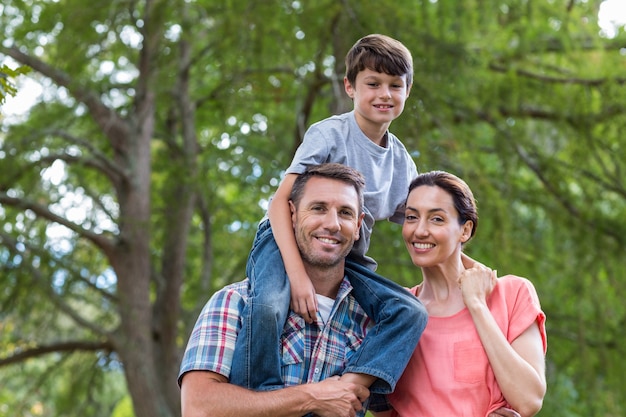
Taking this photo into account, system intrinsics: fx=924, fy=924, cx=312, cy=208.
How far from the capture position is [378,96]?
10.1 ft

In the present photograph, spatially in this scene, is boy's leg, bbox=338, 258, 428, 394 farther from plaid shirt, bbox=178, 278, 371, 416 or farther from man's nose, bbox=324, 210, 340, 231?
man's nose, bbox=324, 210, 340, 231

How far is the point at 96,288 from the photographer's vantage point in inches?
310

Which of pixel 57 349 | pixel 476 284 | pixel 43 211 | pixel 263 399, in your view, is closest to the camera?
pixel 263 399

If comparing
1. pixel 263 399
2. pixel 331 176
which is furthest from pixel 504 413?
pixel 331 176

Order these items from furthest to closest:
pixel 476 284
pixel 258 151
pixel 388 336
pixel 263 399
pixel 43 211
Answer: pixel 258 151
pixel 43 211
pixel 476 284
pixel 388 336
pixel 263 399

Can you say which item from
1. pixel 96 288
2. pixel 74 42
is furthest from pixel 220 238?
pixel 74 42

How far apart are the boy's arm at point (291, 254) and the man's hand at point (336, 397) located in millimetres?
218

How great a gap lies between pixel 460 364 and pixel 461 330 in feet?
0.38

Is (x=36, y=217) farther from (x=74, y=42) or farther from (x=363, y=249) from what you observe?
(x=363, y=249)

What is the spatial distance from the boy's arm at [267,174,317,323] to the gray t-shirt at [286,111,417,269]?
5.1 inches

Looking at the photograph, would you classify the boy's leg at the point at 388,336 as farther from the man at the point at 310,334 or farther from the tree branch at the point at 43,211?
the tree branch at the point at 43,211

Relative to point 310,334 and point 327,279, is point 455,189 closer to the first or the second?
point 327,279

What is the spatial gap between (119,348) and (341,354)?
5159 millimetres

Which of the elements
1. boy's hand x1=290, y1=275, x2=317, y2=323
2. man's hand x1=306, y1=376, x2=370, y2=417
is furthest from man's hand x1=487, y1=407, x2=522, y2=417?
boy's hand x1=290, y1=275, x2=317, y2=323
